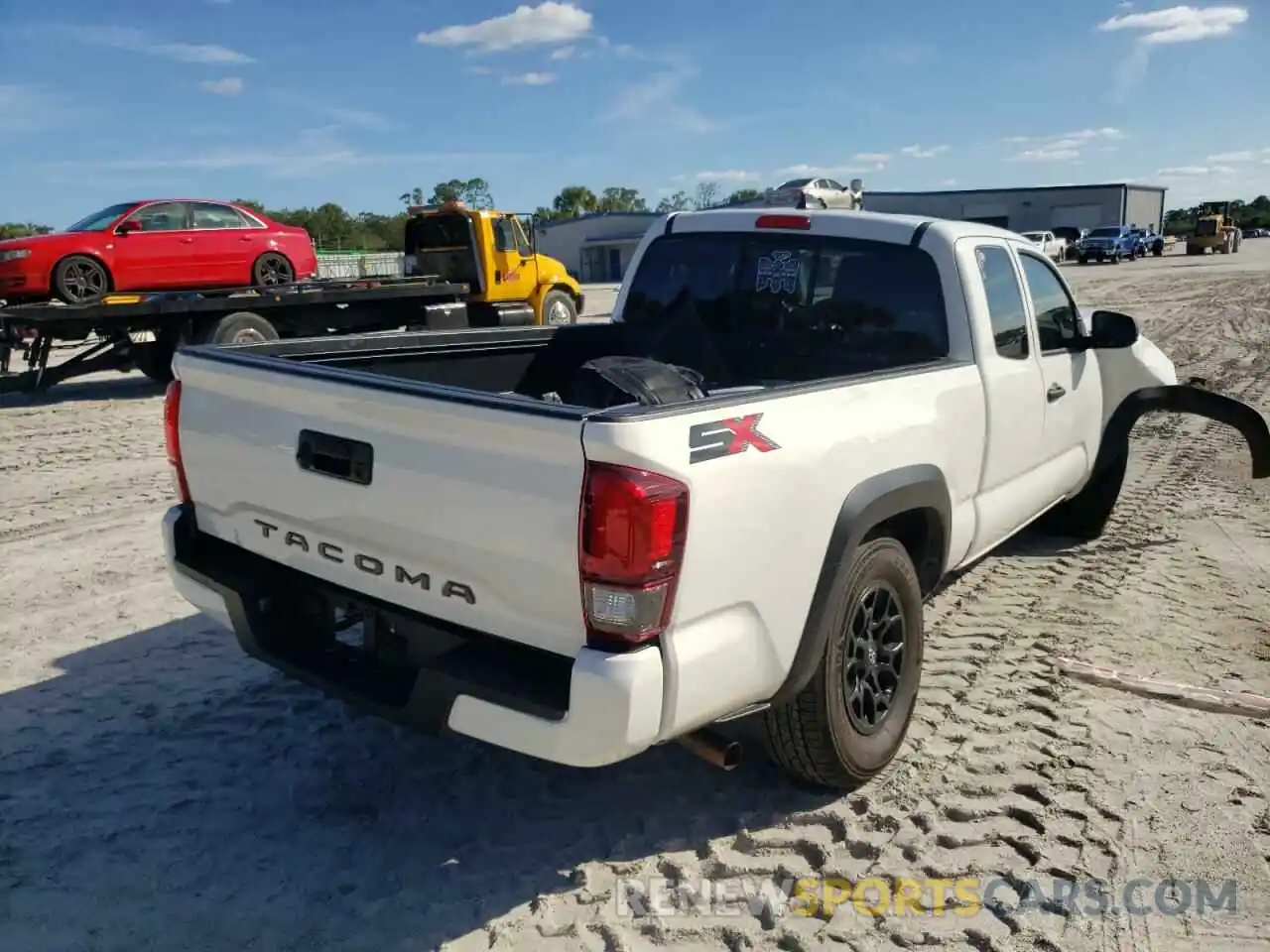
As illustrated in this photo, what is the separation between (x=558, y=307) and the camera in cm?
1780

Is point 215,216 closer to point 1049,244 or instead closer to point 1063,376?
point 1063,376

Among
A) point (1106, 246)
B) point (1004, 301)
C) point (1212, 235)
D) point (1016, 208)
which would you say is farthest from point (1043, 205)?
point (1004, 301)

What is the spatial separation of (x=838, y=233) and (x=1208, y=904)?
2.84m

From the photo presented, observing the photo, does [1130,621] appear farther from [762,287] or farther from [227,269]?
[227,269]

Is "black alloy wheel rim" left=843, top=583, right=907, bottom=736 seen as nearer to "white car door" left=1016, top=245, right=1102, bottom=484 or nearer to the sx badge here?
the sx badge

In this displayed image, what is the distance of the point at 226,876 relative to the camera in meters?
2.96

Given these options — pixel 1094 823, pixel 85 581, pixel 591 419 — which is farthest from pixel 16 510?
pixel 1094 823

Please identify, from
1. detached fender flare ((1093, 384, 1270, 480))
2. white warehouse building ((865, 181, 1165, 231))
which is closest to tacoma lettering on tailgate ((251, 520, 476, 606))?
detached fender flare ((1093, 384, 1270, 480))

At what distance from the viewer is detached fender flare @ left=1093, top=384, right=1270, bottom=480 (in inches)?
222

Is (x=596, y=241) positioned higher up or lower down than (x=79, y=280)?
higher up

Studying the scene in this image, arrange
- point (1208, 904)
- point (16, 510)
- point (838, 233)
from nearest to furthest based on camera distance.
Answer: point (1208, 904)
point (838, 233)
point (16, 510)

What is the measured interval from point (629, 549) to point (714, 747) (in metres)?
0.77

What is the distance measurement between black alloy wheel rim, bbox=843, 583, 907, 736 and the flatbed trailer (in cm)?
969

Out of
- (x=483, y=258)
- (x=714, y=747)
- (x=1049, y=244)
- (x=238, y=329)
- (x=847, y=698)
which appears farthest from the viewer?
(x=1049, y=244)
